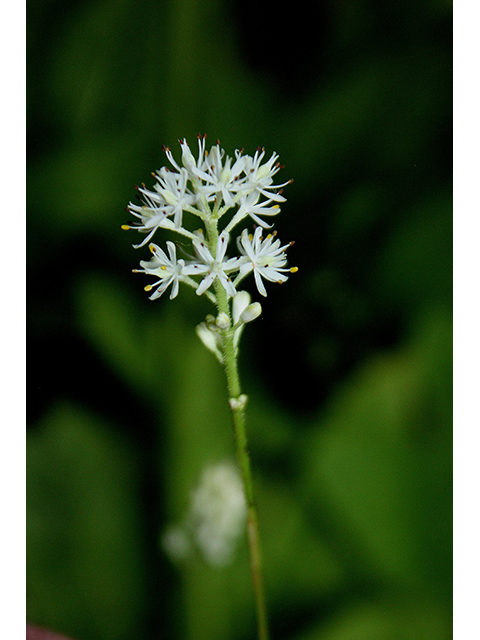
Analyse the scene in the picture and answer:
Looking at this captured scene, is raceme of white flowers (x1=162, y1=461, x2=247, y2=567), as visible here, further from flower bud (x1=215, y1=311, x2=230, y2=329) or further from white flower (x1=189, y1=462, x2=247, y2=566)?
flower bud (x1=215, y1=311, x2=230, y2=329)

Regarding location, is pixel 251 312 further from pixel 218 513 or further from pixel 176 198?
pixel 218 513

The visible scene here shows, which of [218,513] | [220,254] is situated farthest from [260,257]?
[218,513]

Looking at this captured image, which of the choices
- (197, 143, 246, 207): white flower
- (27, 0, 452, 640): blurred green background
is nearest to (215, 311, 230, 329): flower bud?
(197, 143, 246, 207): white flower

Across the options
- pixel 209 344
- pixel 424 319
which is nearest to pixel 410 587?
pixel 424 319

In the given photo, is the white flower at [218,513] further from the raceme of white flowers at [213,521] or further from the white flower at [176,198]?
the white flower at [176,198]
